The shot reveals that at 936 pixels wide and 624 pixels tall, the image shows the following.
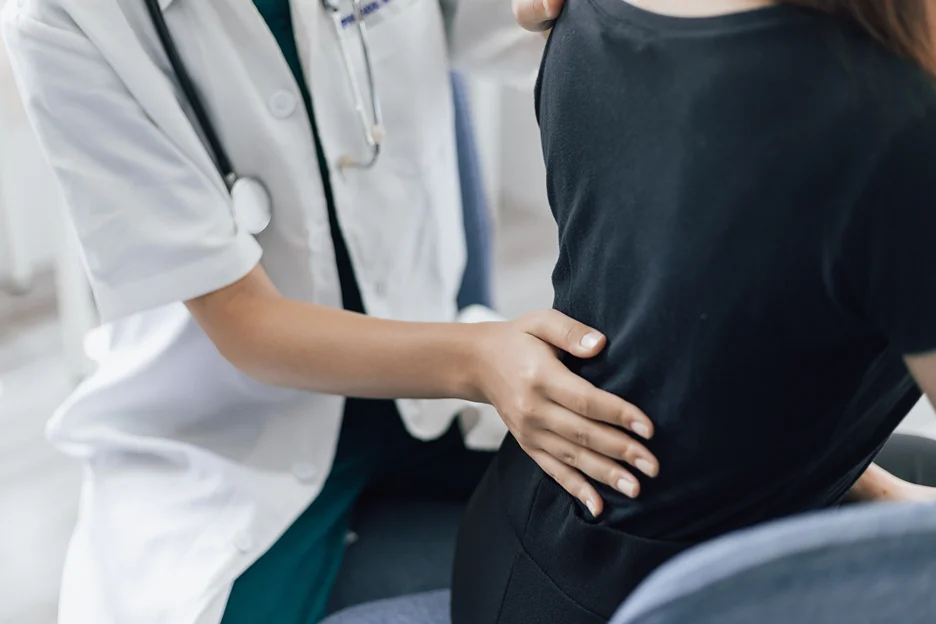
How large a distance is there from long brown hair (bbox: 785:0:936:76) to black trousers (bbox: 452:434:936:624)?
0.34 metres

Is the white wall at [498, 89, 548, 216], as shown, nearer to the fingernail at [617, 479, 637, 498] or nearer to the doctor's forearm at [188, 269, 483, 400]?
the doctor's forearm at [188, 269, 483, 400]

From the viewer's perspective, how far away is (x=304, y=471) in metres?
0.94

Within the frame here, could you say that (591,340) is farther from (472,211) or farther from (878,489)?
(472,211)

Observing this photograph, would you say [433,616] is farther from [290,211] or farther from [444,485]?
[290,211]

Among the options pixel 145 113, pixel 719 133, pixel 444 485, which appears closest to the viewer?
pixel 719 133

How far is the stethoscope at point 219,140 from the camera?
2.73 feet

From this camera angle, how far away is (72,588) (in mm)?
855

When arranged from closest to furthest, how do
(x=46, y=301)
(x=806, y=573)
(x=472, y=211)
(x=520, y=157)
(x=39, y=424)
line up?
1. (x=806, y=573)
2. (x=472, y=211)
3. (x=39, y=424)
4. (x=46, y=301)
5. (x=520, y=157)

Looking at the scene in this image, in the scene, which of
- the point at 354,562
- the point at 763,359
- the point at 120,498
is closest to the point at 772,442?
the point at 763,359

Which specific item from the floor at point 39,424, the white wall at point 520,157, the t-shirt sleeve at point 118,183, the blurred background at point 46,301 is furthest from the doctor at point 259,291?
the white wall at point 520,157

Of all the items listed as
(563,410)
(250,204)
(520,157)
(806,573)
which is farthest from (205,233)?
(520,157)

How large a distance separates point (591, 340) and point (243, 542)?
410 millimetres

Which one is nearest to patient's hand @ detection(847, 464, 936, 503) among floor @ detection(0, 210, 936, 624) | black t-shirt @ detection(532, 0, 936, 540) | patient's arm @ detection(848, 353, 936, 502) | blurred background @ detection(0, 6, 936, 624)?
patient's arm @ detection(848, 353, 936, 502)

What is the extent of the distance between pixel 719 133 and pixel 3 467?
5.30 ft
